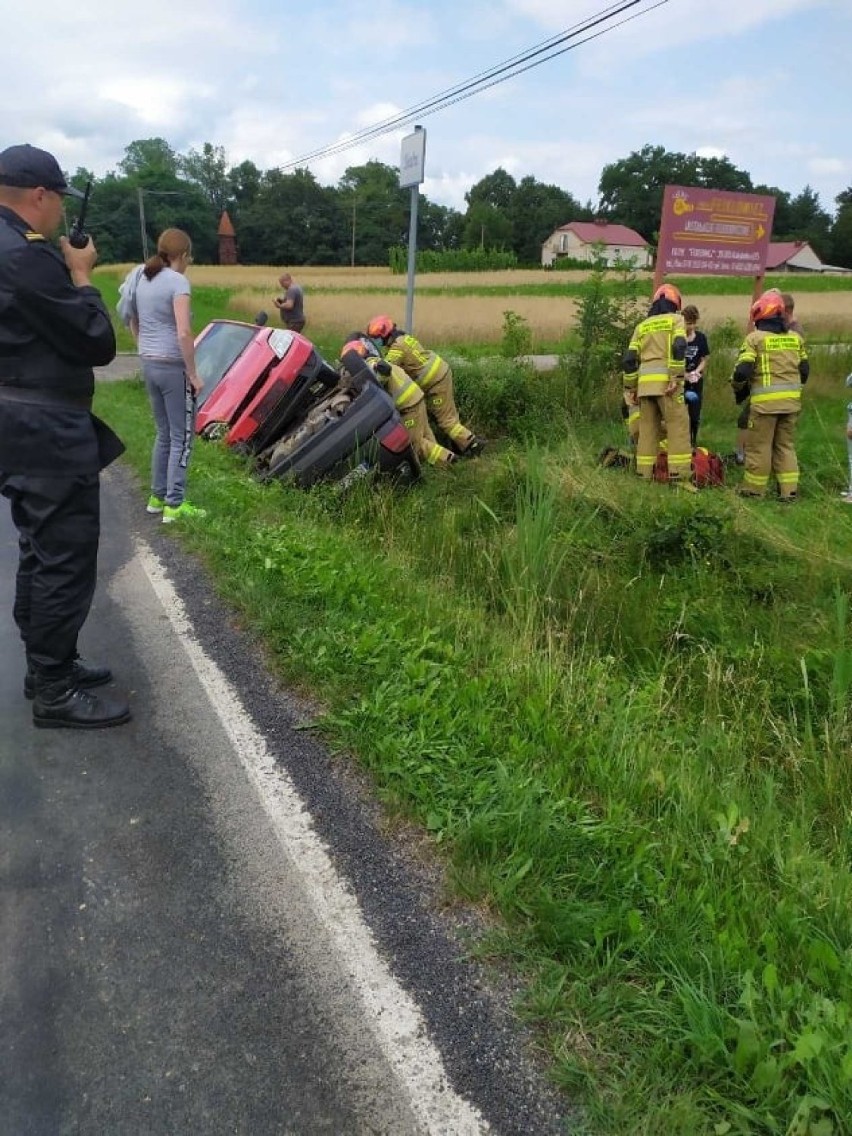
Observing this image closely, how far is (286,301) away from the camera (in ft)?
46.9

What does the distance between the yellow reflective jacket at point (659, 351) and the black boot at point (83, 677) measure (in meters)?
5.83

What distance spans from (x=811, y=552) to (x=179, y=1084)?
4688 millimetres

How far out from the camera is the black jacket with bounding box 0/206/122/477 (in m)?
2.85

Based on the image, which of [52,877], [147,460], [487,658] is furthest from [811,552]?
[147,460]

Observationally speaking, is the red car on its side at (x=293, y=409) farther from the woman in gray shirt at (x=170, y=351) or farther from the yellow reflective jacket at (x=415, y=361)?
the woman in gray shirt at (x=170, y=351)

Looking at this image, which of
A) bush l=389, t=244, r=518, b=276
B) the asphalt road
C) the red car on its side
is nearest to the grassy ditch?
the asphalt road

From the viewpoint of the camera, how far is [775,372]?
7.58 m

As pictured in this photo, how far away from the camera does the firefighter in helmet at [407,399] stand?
7422mm

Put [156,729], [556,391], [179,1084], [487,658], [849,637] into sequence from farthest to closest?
[556,391]
[849,637]
[487,658]
[156,729]
[179,1084]

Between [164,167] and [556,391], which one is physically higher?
[164,167]

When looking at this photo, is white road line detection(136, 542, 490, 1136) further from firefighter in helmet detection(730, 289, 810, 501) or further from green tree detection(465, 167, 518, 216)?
green tree detection(465, 167, 518, 216)

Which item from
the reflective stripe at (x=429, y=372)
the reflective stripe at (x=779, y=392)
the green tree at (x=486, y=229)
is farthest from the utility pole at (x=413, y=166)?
the green tree at (x=486, y=229)

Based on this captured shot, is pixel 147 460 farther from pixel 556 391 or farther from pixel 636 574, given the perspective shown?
pixel 556 391

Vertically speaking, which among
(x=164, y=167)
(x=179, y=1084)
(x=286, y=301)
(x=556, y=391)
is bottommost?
(x=179, y=1084)
